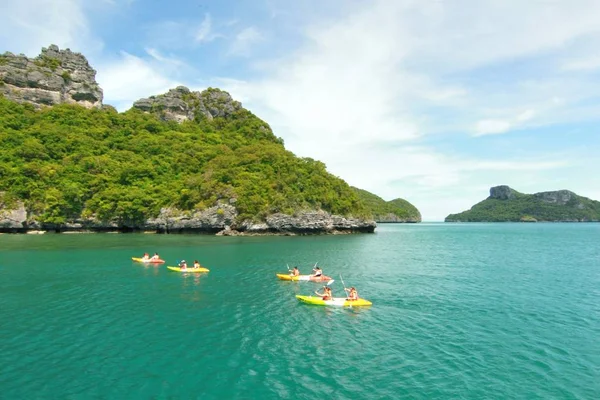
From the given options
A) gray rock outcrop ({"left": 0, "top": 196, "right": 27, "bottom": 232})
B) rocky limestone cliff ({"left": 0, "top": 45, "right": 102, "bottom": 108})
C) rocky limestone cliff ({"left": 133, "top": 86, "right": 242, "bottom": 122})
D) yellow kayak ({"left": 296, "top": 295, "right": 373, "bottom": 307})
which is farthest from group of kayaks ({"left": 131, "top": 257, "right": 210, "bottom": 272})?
rocky limestone cliff ({"left": 133, "top": 86, "right": 242, "bottom": 122})

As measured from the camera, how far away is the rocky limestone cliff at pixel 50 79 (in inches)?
4319

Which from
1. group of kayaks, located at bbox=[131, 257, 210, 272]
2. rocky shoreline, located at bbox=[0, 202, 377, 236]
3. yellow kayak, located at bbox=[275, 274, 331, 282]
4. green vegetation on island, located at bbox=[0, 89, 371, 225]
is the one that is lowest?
yellow kayak, located at bbox=[275, 274, 331, 282]

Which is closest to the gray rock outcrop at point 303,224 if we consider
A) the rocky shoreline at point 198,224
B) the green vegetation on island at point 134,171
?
the rocky shoreline at point 198,224

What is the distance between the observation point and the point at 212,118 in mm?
140375

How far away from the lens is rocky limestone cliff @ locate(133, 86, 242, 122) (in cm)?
13400

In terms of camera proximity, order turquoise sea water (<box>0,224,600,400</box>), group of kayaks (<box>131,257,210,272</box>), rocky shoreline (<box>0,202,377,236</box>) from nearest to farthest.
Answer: turquoise sea water (<box>0,224,600,400</box>)
group of kayaks (<box>131,257,210,272</box>)
rocky shoreline (<box>0,202,377,236</box>)

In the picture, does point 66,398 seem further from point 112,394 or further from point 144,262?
point 144,262

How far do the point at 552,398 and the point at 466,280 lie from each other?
2244 cm

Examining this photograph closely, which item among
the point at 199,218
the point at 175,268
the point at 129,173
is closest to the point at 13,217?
the point at 129,173

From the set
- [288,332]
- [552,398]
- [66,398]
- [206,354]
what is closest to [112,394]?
[66,398]

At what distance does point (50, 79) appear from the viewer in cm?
11519

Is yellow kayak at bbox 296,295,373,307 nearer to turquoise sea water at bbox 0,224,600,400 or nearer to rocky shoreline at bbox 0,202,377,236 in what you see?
turquoise sea water at bbox 0,224,600,400

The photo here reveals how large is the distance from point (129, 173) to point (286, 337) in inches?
3401

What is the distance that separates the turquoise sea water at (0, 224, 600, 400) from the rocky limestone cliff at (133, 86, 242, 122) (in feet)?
360
